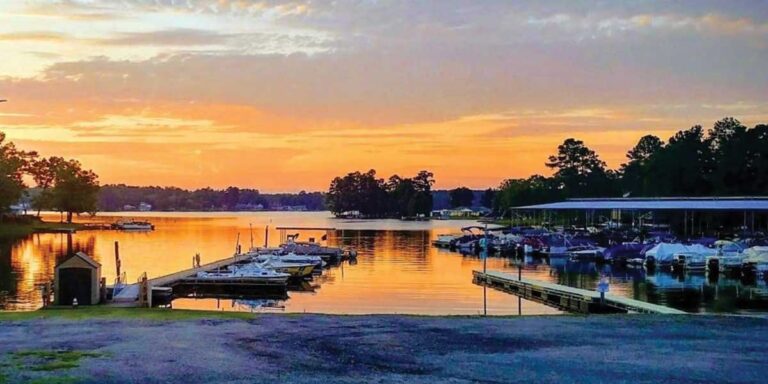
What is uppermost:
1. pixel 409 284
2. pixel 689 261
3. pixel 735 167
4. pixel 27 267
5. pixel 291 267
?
pixel 735 167

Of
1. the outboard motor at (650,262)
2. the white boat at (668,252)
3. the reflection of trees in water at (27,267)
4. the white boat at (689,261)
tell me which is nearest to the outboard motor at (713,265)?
the white boat at (689,261)

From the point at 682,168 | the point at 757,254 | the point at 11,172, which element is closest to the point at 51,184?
the point at 11,172

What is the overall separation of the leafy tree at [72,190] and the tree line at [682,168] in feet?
270

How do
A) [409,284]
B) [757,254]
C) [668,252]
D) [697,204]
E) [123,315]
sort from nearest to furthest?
[123,315] → [409,284] → [757,254] → [668,252] → [697,204]

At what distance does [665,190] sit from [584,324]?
8899cm

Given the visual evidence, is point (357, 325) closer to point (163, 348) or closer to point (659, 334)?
point (163, 348)

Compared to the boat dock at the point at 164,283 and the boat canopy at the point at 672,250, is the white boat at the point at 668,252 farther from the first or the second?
the boat dock at the point at 164,283

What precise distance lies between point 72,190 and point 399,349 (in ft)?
477

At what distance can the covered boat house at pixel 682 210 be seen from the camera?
73.2 metres

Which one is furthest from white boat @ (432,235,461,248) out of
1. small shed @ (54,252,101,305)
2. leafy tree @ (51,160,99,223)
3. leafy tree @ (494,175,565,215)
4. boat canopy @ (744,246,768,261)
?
leafy tree @ (51,160,99,223)

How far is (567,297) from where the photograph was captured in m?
37.5

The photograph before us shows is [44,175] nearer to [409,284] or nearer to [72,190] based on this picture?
[72,190]

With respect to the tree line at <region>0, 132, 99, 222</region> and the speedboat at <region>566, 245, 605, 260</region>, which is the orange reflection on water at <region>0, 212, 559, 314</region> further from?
the tree line at <region>0, 132, 99, 222</region>

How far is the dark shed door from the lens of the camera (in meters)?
28.7
